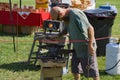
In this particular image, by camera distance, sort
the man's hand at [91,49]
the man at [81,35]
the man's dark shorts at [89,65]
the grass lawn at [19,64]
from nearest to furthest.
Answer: the man at [81,35] < the man's hand at [91,49] < the man's dark shorts at [89,65] < the grass lawn at [19,64]

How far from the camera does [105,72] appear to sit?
334 inches

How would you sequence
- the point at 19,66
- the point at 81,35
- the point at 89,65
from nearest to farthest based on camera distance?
the point at 81,35 → the point at 89,65 → the point at 19,66

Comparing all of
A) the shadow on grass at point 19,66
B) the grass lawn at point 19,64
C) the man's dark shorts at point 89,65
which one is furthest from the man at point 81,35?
the shadow on grass at point 19,66

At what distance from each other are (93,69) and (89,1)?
9793mm

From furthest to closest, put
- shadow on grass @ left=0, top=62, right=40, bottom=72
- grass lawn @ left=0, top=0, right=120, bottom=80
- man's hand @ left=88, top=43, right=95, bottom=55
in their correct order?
Answer: shadow on grass @ left=0, top=62, right=40, bottom=72
grass lawn @ left=0, top=0, right=120, bottom=80
man's hand @ left=88, top=43, right=95, bottom=55

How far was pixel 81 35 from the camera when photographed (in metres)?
6.08

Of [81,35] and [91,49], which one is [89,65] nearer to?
[91,49]

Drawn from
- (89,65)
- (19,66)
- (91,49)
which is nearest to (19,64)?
(19,66)

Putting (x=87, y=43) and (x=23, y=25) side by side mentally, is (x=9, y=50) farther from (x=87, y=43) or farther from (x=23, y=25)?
(x=87, y=43)

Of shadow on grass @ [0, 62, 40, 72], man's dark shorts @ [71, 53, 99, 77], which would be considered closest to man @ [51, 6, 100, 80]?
man's dark shorts @ [71, 53, 99, 77]

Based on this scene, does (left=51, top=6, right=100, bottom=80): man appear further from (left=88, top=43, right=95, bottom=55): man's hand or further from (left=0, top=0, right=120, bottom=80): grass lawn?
(left=0, top=0, right=120, bottom=80): grass lawn

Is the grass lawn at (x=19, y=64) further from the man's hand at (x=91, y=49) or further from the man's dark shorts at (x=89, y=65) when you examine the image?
the man's hand at (x=91, y=49)

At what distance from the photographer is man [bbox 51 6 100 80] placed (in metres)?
5.96

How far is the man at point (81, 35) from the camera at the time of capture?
19.6 ft
